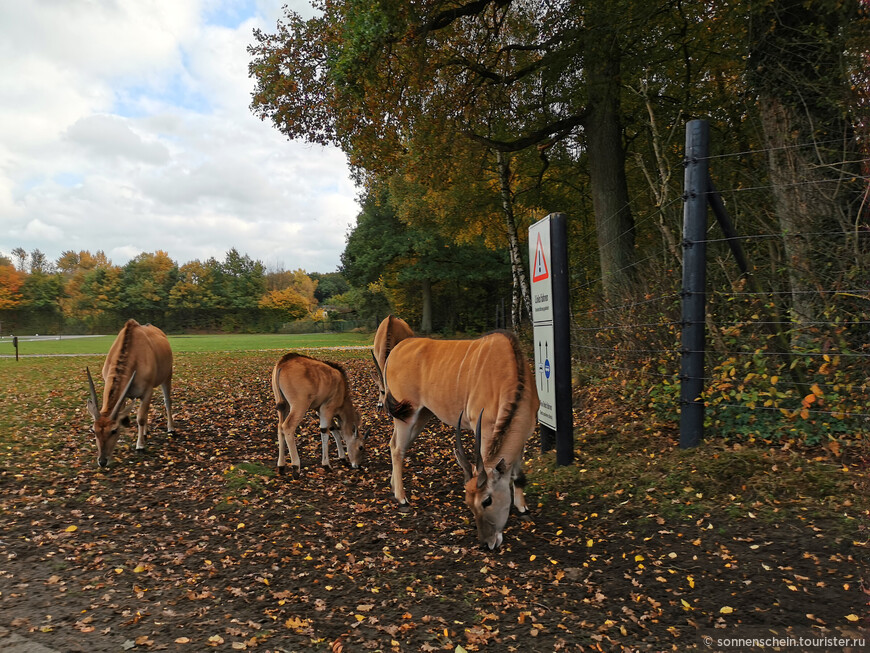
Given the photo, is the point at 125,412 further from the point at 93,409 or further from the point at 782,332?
the point at 782,332

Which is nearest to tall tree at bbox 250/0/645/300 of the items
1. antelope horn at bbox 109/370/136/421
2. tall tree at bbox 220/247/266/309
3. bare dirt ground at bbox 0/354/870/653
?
bare dirt ground at bbox 0/354/870/653

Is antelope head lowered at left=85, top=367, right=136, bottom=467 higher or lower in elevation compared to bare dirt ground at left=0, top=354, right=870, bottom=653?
higher

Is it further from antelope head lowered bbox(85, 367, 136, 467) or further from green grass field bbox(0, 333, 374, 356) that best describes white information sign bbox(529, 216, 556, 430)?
green grass field bbox(0, 333, 374, 356)

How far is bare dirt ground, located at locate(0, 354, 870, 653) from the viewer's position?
332 centimetres

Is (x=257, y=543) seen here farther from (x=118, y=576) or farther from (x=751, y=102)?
(x=751, y=102)

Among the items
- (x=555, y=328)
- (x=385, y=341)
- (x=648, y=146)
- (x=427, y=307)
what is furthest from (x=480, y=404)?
(x=427, y=307)

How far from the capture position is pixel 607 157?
10.9m

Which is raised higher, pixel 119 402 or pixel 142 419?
pixel 119 402

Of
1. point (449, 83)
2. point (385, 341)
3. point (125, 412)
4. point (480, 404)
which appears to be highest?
point (449, 83)

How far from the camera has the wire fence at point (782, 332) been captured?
502 centimetres

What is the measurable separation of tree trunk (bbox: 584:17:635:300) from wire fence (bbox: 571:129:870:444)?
9.54 feet

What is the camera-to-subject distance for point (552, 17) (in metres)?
11.9

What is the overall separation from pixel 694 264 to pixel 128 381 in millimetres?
7668

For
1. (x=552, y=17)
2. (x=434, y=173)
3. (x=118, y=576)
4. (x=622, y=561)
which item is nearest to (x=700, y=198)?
(x=622, y=561)
